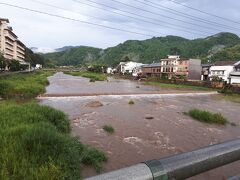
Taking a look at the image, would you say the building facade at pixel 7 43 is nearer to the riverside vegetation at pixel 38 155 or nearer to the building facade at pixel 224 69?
the building facade at pixel 224 69

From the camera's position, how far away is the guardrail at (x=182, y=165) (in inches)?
65.8

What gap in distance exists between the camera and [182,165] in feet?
6.21


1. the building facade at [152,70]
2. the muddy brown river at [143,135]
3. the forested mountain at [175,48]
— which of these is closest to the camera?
the muddy brown river at [143,135]

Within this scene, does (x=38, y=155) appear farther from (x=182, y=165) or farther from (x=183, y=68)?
(x=183, y=68)

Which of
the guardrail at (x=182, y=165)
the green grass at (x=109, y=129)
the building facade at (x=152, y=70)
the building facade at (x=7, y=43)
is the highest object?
the building facade at (x=7, y=43)

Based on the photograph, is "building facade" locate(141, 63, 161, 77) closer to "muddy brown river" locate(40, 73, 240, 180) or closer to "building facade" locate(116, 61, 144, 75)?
"building facade" locate(116, 61, 144, 75)

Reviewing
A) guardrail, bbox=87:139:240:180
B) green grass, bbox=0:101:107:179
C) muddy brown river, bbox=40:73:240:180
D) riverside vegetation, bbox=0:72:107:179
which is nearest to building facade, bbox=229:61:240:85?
muddy brown river, bbox=40:73:240:180

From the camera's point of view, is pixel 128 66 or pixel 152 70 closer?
pixel 152 70

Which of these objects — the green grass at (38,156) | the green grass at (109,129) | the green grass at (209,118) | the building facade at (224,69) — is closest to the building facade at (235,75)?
the building facade at (224,69)

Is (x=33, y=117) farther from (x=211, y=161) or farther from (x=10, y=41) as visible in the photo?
(x=10, y=41)

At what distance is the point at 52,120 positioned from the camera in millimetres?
10156

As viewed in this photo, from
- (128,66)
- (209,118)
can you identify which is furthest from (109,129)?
(128,66)

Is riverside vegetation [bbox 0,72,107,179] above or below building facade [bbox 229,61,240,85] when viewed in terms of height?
below

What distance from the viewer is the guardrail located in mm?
1671
